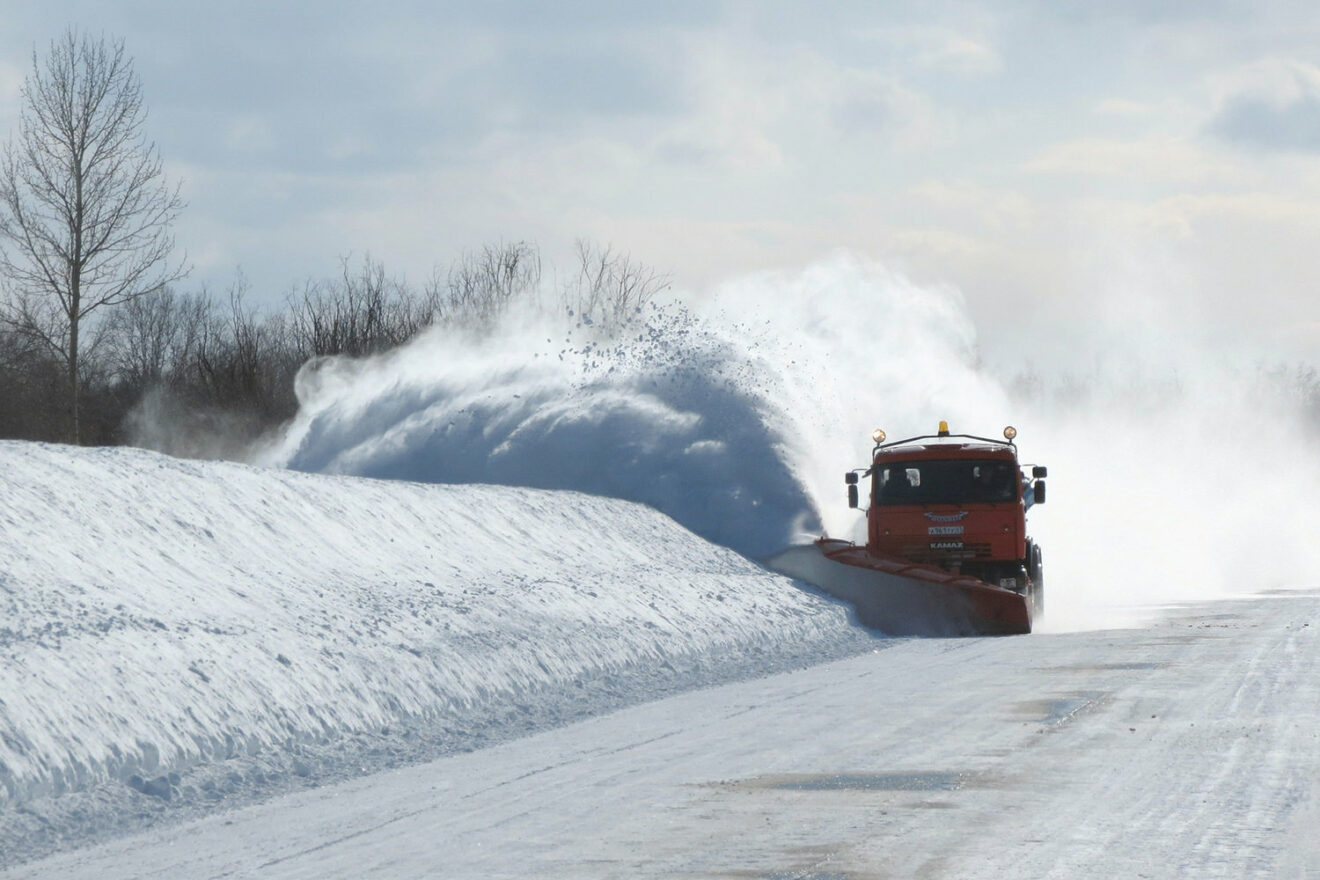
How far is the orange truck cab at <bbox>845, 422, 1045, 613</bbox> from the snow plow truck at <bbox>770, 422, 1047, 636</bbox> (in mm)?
12

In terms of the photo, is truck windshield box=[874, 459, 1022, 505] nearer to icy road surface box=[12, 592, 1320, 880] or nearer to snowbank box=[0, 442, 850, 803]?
snowbank box=[0, 442, 850, 803]

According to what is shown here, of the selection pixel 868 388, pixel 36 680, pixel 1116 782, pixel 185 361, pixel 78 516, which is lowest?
pixel 1116 782

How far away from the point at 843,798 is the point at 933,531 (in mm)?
12211

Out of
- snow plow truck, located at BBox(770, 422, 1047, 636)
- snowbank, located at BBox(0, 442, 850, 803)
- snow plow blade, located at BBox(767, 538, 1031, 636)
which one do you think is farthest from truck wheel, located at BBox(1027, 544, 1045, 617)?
snowbank, located at BBox(0, 442, 850, 803)

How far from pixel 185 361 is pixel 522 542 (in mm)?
57641

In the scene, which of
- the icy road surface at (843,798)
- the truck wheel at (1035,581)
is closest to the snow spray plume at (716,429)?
the truck wheel at (1035,581)

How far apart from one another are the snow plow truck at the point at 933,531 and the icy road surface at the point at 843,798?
6.48 m

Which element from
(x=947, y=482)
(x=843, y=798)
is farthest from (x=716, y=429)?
(x=843, y=798)

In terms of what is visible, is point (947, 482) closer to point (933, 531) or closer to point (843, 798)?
point (933, 531)

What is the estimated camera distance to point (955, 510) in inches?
765

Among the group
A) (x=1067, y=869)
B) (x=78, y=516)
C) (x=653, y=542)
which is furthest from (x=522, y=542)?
(x=1067, y=869)

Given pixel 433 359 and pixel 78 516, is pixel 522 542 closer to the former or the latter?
pixel 78 516

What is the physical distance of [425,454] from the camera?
26703 millimetres

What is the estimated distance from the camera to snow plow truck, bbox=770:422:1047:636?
61.2 ft
